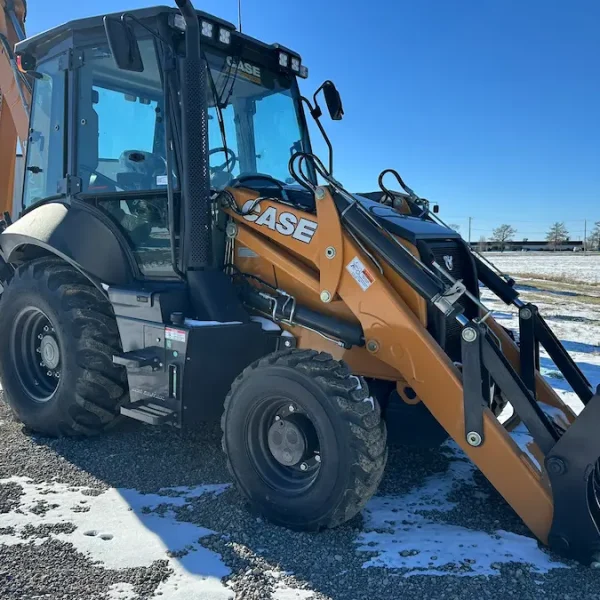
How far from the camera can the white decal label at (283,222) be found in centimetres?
373

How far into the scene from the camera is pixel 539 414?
3018 millimetres

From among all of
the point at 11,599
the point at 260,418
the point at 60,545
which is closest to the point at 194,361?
the point at 260,418

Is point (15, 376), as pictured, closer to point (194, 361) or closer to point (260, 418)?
point (194, 361)

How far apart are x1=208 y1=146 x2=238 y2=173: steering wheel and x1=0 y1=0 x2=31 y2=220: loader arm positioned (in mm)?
2772

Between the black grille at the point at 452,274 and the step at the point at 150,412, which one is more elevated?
the black grille at the point at 452,274

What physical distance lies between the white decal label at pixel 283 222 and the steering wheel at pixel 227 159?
47 centimetres

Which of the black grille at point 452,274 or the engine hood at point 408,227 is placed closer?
the black grille at point 452,274

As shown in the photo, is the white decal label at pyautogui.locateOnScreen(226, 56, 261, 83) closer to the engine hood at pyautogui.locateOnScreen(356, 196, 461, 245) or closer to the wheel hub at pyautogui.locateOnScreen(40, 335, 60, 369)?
the engine hood at pyautogui.locateOnScreen(356, 196, 461, 245)

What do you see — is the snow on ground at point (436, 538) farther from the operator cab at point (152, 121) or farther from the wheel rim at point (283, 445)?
the operator cab at point (152, 121)

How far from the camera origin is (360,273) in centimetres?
348

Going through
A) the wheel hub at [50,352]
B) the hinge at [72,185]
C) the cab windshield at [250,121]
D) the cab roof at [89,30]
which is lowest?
the wheel hub at [50,352]

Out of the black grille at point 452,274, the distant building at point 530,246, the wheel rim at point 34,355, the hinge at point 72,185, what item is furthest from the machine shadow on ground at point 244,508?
the distant building at point 530,246

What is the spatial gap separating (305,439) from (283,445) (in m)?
0.16

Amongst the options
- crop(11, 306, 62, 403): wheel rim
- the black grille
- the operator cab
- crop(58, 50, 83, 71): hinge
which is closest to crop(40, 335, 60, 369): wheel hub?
crop(11, 306, 62, 403): wheel rim
